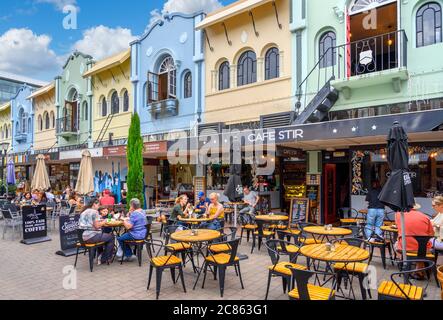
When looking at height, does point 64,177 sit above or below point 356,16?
below

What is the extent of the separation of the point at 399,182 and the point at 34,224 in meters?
9.23

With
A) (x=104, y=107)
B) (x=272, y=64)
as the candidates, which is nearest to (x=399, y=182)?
(x=272, y=64)

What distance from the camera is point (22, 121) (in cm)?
3038

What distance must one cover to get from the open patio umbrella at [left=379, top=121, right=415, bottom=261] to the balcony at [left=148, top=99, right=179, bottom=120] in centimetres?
1218

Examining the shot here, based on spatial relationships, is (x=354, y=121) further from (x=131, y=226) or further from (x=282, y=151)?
(x=131, y=226)

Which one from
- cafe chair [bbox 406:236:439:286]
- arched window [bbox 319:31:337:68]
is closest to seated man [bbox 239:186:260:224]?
arched window [bbox 319:31:337:68]

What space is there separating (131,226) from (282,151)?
18.2 feet

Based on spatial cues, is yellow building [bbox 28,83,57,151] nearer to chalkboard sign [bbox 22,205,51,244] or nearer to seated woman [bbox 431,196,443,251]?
chalkboard sign [bbox 22,205,51,244]

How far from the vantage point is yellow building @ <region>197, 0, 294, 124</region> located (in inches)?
508

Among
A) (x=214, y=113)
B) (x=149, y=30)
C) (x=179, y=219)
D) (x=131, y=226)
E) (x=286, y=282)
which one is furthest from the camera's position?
(x=149, y=30)

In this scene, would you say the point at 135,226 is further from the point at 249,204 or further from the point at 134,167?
the point at 249,204

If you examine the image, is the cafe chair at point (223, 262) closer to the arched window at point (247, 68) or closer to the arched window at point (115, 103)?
the arched window at point (247, 68)

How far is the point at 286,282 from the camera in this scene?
210 inches

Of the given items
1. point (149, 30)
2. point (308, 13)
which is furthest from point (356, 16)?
point (149, 30)
